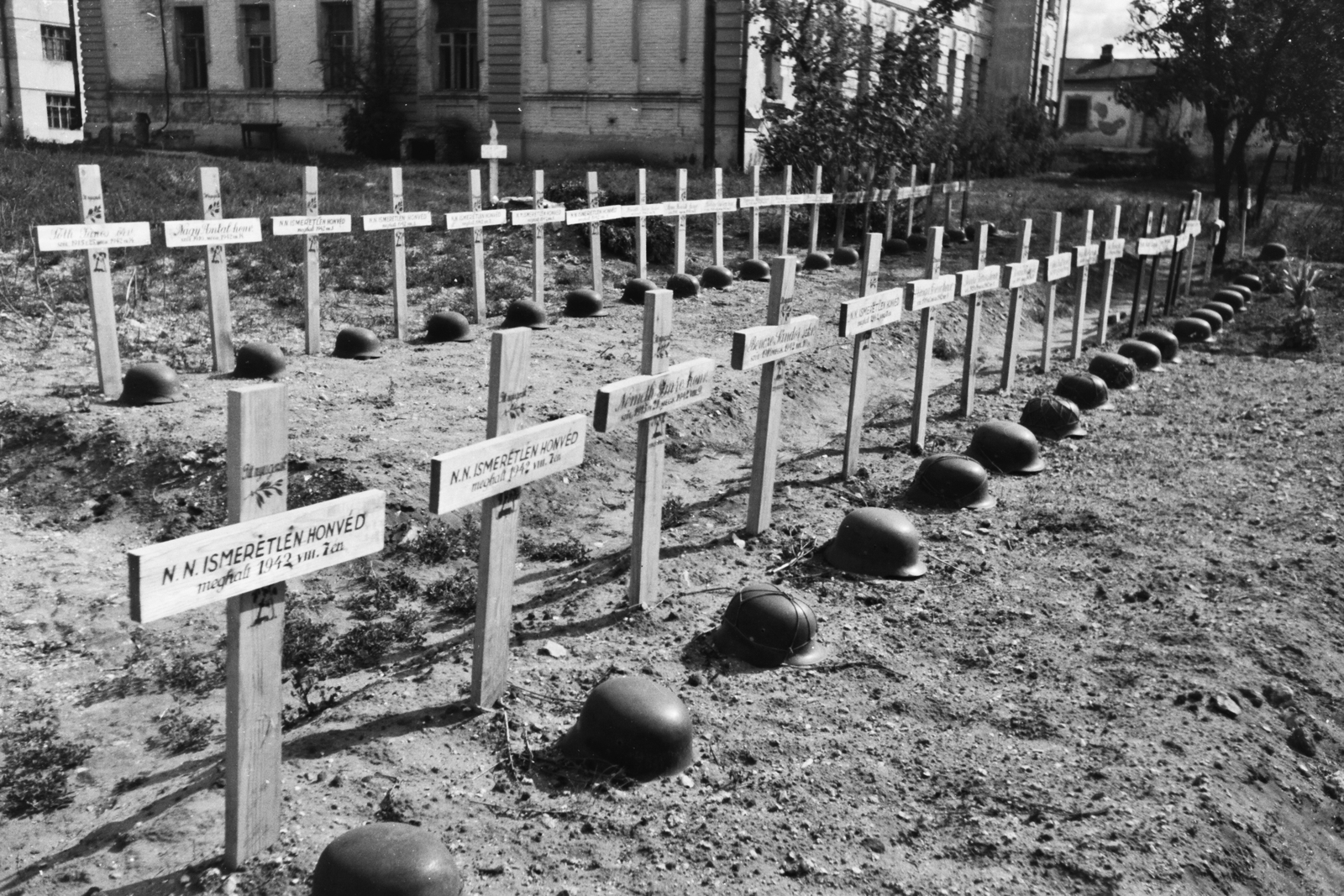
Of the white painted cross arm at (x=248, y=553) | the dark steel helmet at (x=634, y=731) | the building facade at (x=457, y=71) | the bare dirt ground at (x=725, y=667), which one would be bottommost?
the bare dirt ground at (x=725, y=667)

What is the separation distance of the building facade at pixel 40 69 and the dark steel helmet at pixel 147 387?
35.7m

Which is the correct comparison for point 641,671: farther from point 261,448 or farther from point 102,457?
point 102,457

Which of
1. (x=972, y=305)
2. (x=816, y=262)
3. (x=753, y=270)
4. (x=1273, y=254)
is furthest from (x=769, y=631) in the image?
(x=1273, y=254)

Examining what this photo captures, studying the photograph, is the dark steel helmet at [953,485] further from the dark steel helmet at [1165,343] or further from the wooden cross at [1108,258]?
the dark steel helmet at [1165,343]

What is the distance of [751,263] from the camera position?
1622 cm

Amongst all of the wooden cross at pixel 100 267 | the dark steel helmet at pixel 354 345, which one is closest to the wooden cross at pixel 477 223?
the dark steel helmet at pixel 354 345

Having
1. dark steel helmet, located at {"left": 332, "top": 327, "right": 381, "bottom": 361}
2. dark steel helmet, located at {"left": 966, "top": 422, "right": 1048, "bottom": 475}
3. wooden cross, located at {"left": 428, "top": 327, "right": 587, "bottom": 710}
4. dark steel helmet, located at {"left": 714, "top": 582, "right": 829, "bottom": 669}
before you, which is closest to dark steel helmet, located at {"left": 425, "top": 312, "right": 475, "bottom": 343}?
dark steel helmet, located at {"left": 332, "top": 327, "right": 381, "bottom": 361}

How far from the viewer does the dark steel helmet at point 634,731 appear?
4.64 metres

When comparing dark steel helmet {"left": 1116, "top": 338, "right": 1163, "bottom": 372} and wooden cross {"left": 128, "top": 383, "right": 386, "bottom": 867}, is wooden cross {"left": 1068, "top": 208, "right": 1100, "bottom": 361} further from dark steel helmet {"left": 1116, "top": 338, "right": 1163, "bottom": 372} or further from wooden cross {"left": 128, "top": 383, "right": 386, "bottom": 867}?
wooden cross {"left": 128, "top": 383, "right": 386, "bottom": 867}

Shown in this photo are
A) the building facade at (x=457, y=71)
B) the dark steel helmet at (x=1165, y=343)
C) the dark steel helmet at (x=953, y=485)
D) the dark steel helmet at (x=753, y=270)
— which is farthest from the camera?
the building facade at (x=457, y=71)

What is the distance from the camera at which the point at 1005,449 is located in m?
8.96

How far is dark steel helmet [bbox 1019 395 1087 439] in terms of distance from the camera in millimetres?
9930

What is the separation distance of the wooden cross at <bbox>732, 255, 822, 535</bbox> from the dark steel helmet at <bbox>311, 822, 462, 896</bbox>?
370 centimetres

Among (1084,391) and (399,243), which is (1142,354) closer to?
(1084,391)
